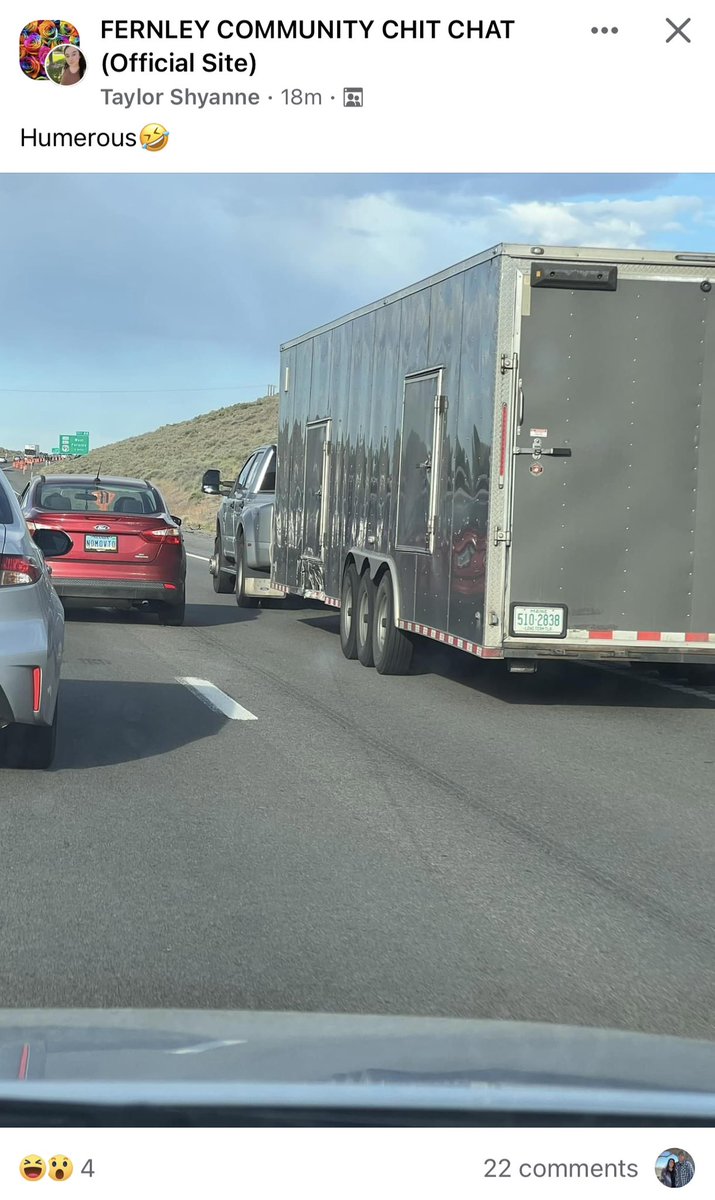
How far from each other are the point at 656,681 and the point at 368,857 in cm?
772

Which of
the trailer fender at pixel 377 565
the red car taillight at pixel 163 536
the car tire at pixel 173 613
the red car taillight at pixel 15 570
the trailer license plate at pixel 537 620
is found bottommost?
the car tire at pixel 173 613

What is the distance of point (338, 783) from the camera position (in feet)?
27.0

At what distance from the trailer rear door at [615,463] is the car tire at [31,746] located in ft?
12.5

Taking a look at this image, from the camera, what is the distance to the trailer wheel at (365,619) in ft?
45.7

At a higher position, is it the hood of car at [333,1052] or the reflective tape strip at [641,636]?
the reflective tape strip at [641,636]

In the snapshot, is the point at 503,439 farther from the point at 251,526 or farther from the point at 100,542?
the point at 251,526

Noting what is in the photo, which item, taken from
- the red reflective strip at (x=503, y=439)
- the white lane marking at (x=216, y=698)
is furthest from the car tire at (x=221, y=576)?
the red reflective strip at (x=503, y=439)

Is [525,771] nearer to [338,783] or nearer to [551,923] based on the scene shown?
[338,783]

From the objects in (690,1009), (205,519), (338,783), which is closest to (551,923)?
(690,1009)

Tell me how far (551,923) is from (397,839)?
4.68 ft
